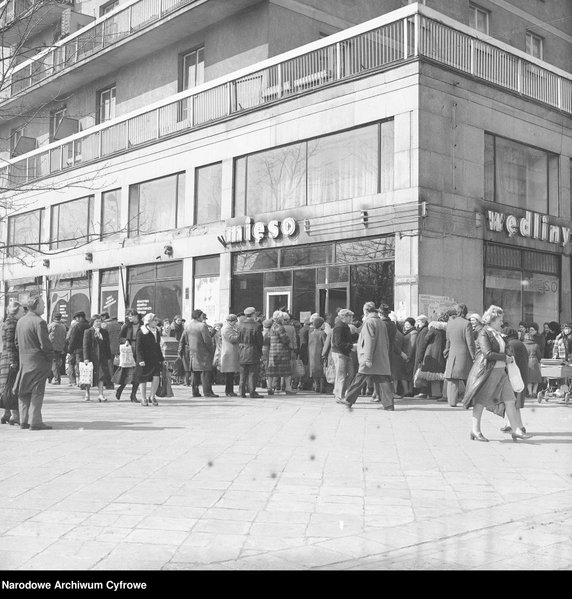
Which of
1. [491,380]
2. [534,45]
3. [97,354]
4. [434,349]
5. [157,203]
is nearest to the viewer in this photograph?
[491,380]

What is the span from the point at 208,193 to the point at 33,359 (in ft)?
47.5

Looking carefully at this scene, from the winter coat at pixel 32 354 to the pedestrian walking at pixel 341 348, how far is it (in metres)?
5.49

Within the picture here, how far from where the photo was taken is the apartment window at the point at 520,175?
809 inches

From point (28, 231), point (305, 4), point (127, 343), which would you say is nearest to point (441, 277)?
point (127, 343)

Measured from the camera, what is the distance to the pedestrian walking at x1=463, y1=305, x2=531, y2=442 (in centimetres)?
967

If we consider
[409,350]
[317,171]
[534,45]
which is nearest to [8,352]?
[409,350]

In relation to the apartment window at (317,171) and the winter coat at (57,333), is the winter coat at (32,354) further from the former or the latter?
the apartment window at (317,171)

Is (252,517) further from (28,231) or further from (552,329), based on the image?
(28,231)

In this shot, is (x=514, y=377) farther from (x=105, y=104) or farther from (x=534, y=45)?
(x=105, y=104)

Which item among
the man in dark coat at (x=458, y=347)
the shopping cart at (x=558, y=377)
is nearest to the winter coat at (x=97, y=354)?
the man in dark coat at (x=458, y=347)

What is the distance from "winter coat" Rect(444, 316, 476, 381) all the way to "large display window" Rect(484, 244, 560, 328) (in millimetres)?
6502

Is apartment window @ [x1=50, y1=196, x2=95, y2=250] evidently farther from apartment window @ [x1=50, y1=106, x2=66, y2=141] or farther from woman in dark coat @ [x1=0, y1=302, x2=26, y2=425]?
woman in dark coat @ [x1=0, y1=302, x2=26, y2=425]

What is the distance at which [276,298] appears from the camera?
21672 mm
